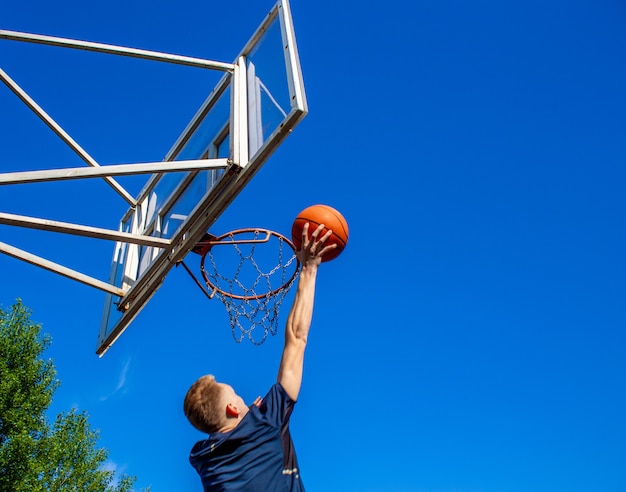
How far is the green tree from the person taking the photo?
13133mm

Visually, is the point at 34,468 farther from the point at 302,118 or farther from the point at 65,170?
the point at 302,118

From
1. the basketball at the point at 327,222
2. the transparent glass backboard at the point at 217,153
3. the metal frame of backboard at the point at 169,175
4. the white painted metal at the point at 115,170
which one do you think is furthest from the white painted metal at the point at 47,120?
the basketball at the point at 327,222

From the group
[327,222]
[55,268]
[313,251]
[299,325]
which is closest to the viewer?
[299,325]

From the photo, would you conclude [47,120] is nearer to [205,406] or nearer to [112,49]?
[112,49]

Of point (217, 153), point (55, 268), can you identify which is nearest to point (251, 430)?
point (217, 153)

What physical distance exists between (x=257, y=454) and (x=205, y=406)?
30 centimetres

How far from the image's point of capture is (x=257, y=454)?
229cm

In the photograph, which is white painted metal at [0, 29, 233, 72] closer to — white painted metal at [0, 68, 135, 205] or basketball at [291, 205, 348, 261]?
white painted metal at [0, 68, 135, 205]

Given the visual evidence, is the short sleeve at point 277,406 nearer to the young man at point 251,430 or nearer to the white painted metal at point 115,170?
the young man at point 251,430

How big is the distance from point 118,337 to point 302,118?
10.9 ft

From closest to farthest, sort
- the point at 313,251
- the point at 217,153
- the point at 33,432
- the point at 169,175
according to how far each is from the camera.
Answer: the point at 313,251, the point at 217,153, the point at 169,175, the point at 33,432

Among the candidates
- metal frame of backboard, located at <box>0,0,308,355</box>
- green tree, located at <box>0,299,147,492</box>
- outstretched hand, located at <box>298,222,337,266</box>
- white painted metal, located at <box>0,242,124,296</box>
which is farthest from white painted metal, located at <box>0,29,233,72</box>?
green tree, located at <box>0,299,147,492</box>

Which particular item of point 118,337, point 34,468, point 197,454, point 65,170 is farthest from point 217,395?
point 34,468

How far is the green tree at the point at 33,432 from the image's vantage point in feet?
43.1
